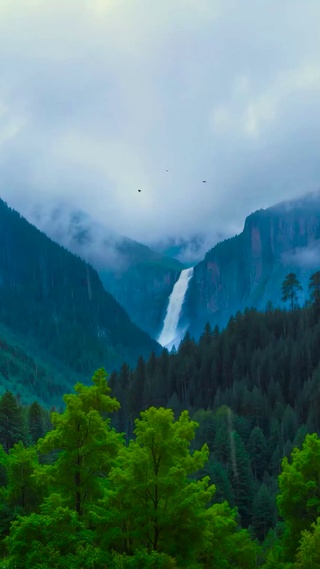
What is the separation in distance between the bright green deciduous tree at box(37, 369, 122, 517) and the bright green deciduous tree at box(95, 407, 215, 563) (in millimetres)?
2962

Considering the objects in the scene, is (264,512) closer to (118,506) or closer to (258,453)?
(258,453)

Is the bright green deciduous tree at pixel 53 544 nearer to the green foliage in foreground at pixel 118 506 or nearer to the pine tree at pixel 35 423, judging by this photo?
the green foliage in foreground at pixel 118 506

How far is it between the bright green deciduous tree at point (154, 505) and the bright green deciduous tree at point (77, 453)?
296 centimetres

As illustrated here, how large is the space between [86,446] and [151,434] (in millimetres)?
4809

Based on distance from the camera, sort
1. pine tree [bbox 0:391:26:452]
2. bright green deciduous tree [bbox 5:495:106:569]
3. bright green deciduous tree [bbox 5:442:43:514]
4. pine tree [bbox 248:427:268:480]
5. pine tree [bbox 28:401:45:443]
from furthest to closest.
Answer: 1. pine tree [bbox 28:401:45:443]
2. pine tree [bbox 248:427:268:480]
3. pine tree [bbox 0:391:26:452]
4. bright green deciduous tree [bbox 5:442:43:514]
5. bright green deciduous tree [bbox 5:495:106:569]

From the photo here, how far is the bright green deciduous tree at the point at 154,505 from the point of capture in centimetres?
2662

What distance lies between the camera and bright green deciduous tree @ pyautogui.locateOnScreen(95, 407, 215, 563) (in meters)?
26.6

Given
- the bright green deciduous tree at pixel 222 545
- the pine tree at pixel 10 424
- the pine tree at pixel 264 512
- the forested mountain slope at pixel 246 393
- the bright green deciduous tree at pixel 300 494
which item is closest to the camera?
the bright green deciduous tree at pixel 222 545

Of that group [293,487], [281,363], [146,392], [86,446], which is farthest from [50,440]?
[146,392]

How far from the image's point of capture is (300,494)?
1529 inches

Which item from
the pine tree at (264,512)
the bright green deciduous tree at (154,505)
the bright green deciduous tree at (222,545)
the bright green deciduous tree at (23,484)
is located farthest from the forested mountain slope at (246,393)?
the bright green deciduous tree at (154,505)

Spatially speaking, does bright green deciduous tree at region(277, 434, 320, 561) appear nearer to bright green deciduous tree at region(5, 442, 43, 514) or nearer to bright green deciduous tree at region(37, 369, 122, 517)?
bright green deciduous tree at region(37, 369, 122, 517)

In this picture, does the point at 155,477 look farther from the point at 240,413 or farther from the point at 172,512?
the point at 240,413

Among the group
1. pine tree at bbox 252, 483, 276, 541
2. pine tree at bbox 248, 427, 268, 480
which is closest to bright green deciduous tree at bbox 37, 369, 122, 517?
pine tree at bbox 252, 483, 276, 541
